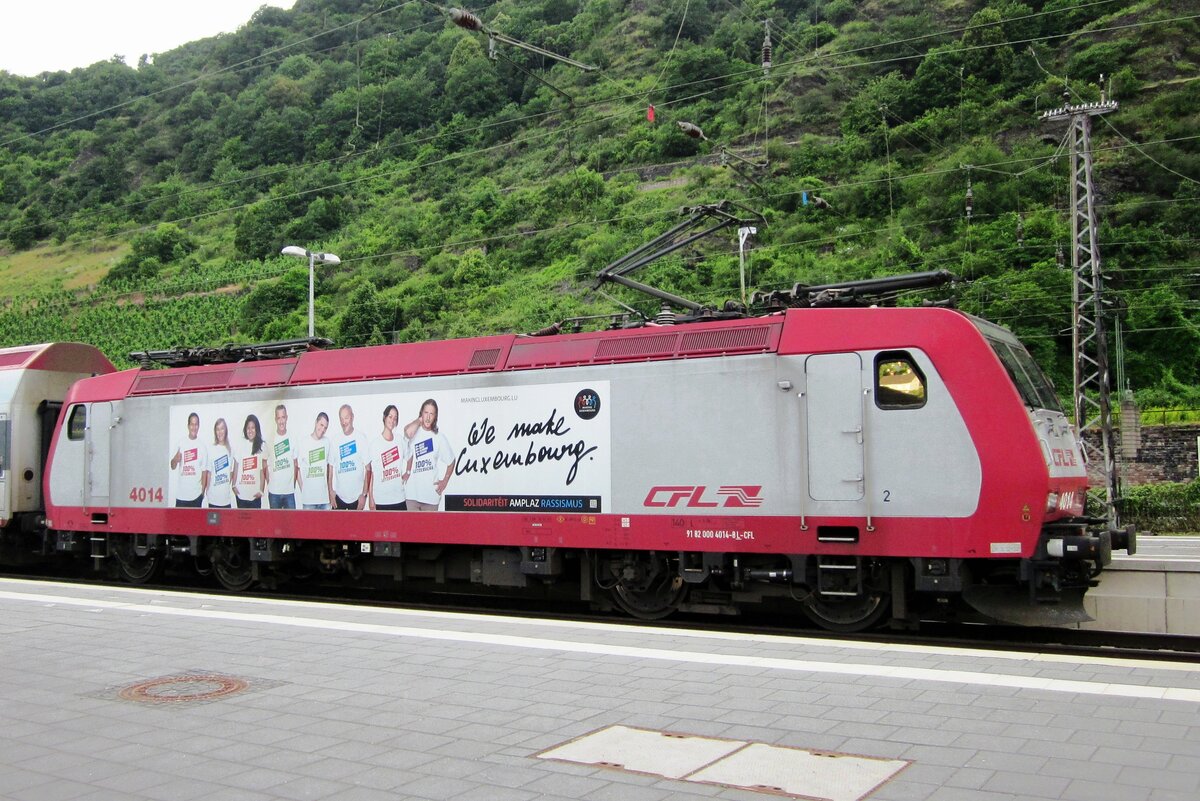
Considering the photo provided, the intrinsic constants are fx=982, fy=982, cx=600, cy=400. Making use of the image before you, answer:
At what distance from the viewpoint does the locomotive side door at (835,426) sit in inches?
416

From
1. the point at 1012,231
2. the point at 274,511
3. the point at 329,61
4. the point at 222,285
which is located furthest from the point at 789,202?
the point at 329,61

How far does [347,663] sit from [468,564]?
5.12m

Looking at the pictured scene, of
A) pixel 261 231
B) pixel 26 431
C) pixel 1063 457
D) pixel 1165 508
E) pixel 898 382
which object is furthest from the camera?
pixel 261 231

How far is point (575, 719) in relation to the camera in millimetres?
6668

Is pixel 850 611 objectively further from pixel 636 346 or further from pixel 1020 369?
pixel 636 346

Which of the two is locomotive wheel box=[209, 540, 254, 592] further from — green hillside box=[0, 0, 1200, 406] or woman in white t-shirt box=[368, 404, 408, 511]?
green hillside box=[0, 0, 1200, 406]

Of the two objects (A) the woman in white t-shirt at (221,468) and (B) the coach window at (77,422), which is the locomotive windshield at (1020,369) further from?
(B) the coach window at (77,422)

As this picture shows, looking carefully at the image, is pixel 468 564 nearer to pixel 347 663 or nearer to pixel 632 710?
pixel 347 663

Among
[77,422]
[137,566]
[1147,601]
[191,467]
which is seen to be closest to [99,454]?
[77,422]

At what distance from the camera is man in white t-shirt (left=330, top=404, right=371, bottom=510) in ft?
46.5

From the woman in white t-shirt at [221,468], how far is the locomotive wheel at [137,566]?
2.25 m

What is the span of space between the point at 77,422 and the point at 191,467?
3.33m

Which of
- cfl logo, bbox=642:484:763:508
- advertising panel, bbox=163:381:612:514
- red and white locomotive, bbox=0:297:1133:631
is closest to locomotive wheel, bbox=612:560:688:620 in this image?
red and white locomotive, bbox=0:297:1133:631

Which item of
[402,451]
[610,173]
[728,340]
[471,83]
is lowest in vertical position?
[402,451]
